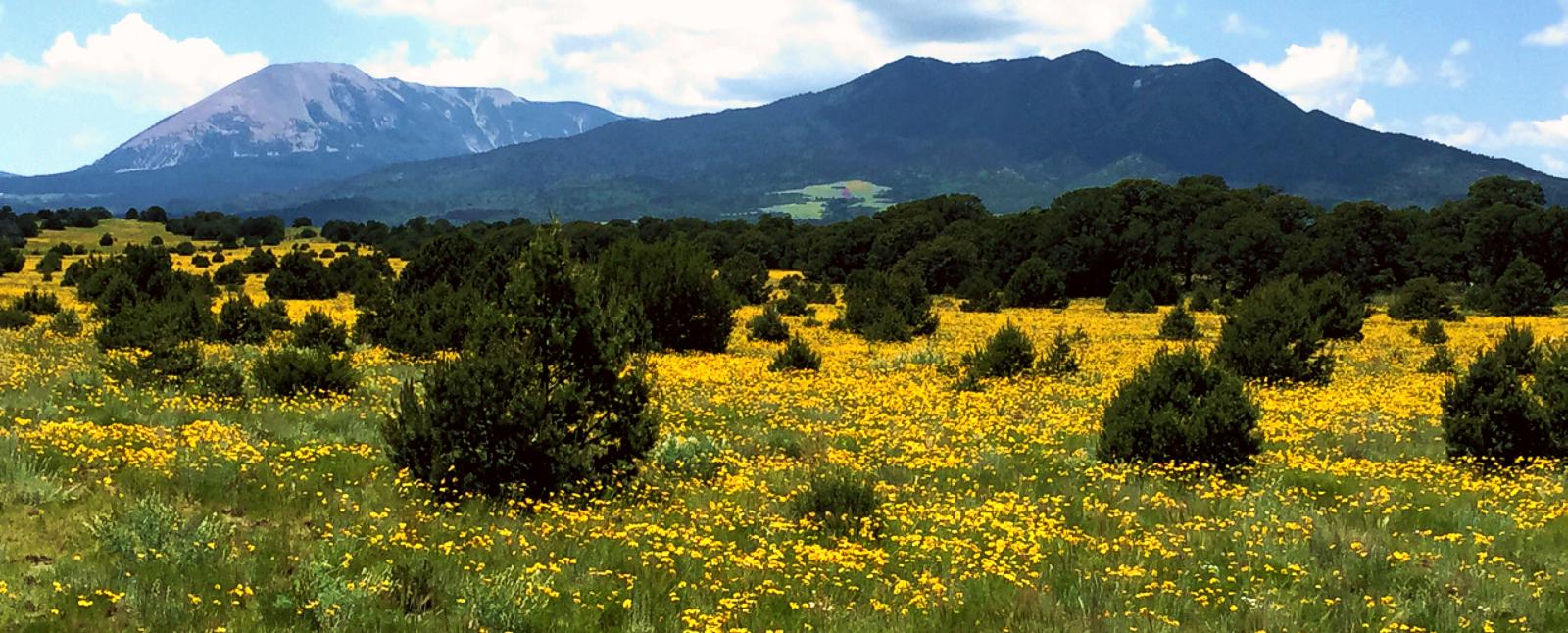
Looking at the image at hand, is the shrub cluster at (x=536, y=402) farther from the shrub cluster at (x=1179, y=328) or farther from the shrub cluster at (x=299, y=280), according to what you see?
the shrub cluster at (x=299, y=280)

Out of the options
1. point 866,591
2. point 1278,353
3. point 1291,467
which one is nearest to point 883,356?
point 1278,353

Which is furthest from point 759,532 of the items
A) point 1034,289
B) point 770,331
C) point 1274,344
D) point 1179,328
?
point 1034,289

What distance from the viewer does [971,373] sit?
21203mm

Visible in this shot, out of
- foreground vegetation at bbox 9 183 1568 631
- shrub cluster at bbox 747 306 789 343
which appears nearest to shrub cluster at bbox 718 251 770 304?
shrub cluster at bbox 747 306 789 343

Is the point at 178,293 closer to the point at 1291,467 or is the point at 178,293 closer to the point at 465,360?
the point at 465,360

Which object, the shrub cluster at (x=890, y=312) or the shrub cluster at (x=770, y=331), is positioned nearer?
the shrub cluster at (x=770, y=331)

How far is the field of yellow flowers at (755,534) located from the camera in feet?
22.3

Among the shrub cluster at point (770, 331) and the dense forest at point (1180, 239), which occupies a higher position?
the dense forest at point (1180, 239)

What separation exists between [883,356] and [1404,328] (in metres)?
25.4

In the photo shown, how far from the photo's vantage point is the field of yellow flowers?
6.79m

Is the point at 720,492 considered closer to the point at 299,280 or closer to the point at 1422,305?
the point at 299,280

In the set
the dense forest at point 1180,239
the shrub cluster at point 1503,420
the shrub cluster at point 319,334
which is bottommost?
the shrub cluster at point 319,334

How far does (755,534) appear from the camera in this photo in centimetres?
919

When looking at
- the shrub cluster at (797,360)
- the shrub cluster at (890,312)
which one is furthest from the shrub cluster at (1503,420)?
the shrub cluster at (890,312)
